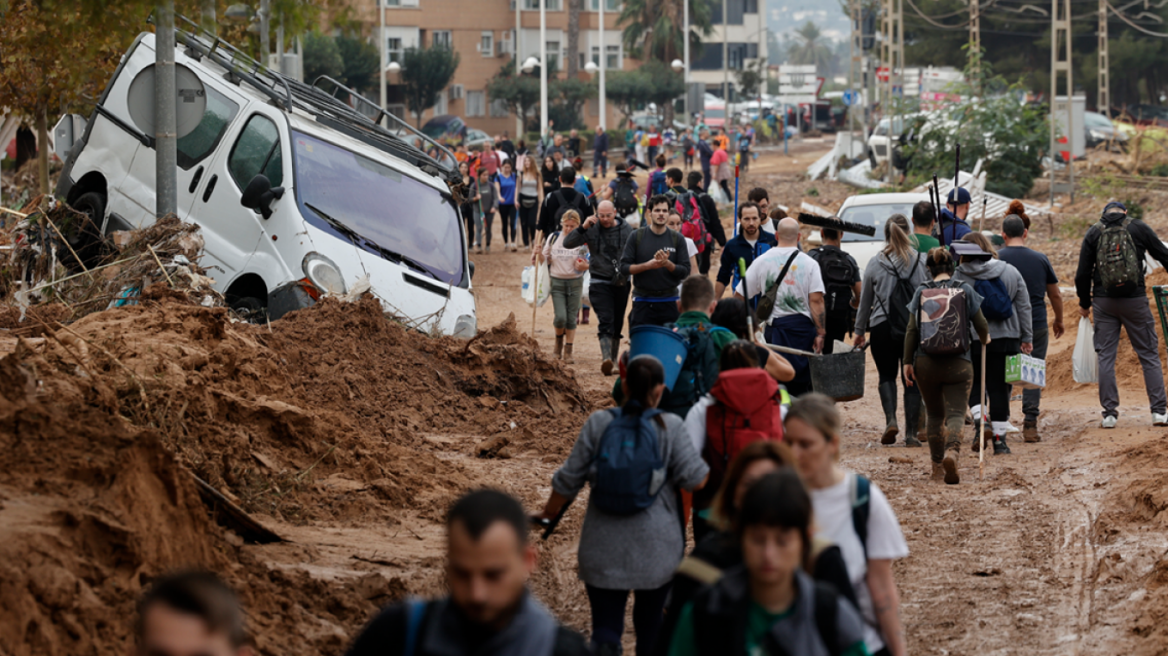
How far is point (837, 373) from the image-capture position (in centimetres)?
988

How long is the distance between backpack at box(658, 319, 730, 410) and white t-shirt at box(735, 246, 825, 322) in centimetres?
345

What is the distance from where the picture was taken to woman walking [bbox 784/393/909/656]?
158 inches

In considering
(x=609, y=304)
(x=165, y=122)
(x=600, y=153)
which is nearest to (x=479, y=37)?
(x=600, y=153)

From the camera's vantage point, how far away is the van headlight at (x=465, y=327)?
1251cm

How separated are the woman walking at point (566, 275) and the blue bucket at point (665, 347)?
7.79m

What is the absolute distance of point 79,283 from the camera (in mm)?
10945

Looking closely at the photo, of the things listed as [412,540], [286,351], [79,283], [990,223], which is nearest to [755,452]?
[412,540]

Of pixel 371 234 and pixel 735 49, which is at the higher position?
pixel 735 49

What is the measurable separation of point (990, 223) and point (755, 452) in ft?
83.3

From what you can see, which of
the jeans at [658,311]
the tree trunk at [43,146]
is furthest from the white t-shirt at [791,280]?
the tree trunk at [43,146]

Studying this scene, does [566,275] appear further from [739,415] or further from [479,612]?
[479,612]

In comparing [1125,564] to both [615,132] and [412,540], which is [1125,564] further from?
[615,132]

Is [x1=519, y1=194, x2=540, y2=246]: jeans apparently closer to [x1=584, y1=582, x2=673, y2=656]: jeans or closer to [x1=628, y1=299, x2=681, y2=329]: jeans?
[x1=628, y1=299, x2=681, y2=329]: jeans

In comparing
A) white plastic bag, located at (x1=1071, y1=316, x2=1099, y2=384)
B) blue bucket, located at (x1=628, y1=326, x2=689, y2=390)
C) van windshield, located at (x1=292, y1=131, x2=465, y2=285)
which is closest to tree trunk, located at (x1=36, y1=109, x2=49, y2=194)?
van windshield, located at (x1=292, y1=131, x2=465, y2=285)
